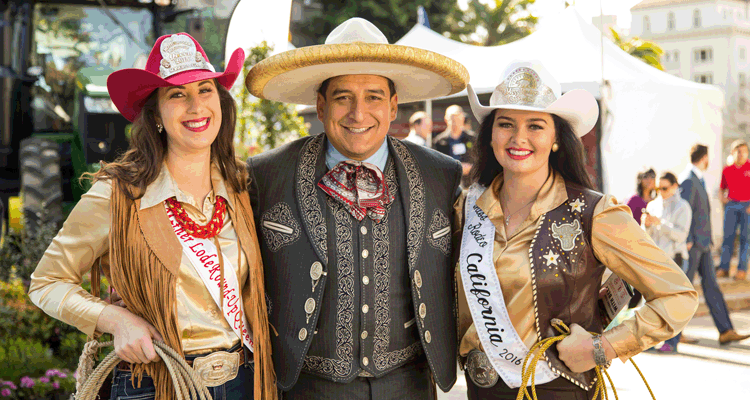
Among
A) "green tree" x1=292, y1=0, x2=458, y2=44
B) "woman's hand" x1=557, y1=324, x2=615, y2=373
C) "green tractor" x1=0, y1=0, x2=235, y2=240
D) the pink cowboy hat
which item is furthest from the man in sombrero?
"green tree" x1=292, y1=0, x2=458, y2=44

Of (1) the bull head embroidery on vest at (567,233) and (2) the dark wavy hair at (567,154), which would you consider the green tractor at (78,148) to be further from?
(1) the bull head embroidery on vest at (567,233)

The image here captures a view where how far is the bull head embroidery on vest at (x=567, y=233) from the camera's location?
223 centimetres

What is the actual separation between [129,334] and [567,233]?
4.56 feet

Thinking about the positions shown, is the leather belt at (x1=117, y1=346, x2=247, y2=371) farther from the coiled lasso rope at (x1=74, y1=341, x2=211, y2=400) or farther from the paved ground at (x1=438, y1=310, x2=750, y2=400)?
the paved ground at (x1=438, y1=310, x2=750, y2=400)

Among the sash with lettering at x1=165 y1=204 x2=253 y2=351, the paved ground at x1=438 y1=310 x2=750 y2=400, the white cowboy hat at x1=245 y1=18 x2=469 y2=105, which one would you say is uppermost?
the white cowboy hat at x1=245 y1=18 x2=469 y2=105

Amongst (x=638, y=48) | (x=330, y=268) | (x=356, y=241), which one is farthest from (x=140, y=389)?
(x=638, y=48)

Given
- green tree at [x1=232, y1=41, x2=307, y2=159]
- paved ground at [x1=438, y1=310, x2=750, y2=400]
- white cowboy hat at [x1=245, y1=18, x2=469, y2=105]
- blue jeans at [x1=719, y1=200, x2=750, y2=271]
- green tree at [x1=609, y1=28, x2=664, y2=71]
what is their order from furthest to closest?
green tree at [x1=609, y1=28, x2=664, y2=71] < blue jeans at [x1=719, y1=200, x2=750, y2=271] < green tree at [x1=232, y1=41, x2=307, y2=159] < paved ground at [x1=438, y1=310, x2=750, y2=400] < white cowboy hat at [x1=245, y1=18, x2=469, y2=105]

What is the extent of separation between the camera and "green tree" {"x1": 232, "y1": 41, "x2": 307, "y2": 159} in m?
6.84

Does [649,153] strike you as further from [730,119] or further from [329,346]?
[730,119]

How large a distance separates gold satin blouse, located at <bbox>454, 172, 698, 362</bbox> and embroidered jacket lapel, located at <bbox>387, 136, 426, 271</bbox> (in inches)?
11.1

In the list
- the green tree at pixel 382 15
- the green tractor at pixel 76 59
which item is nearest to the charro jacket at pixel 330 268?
the green tractor at pixel 76 59

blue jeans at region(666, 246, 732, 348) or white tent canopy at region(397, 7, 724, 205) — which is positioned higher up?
white tent canopy at region(397, 7, 724, 205)

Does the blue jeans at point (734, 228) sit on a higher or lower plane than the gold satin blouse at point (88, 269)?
lower

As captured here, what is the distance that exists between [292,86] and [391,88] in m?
0.40
